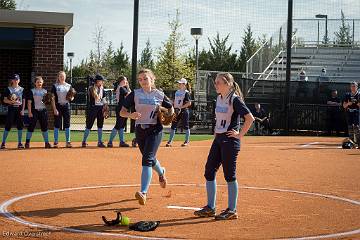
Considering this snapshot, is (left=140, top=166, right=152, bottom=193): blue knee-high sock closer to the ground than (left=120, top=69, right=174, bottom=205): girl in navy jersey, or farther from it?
closer to the ground

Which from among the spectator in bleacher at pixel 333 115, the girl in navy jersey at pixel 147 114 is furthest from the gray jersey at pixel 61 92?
the spectator in bleacher at pixel 333 115

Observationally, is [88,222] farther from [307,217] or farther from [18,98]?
[18,98]

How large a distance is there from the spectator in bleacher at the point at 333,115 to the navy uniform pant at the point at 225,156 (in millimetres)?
19338

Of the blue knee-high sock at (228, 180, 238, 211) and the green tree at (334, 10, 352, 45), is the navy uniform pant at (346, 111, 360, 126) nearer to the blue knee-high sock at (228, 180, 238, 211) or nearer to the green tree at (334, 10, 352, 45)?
the blue knee-high sock at (228, 180, 238, 211)

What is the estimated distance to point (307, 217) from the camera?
778 cm

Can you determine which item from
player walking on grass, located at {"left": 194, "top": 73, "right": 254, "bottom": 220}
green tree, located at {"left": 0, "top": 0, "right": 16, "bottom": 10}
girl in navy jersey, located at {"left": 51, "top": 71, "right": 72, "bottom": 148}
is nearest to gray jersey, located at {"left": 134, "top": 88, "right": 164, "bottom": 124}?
player walking on grass, located at {"left": 194, "top": 73, "right": 254, "bottom": 220}

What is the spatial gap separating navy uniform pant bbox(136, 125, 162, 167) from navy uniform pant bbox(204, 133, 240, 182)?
1209 millimetres

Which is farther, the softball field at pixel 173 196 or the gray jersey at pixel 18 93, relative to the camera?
the gray jersey at pixel 18 93

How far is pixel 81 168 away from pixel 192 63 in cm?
3958

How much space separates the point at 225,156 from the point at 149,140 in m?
1.63

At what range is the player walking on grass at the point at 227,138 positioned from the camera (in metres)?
7.71

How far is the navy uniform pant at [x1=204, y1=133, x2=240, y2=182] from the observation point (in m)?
7.71

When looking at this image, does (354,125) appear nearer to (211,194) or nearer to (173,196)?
(173,196)

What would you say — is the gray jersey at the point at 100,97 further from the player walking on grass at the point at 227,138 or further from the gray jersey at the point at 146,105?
the player walking on grass at the point at 227,138
